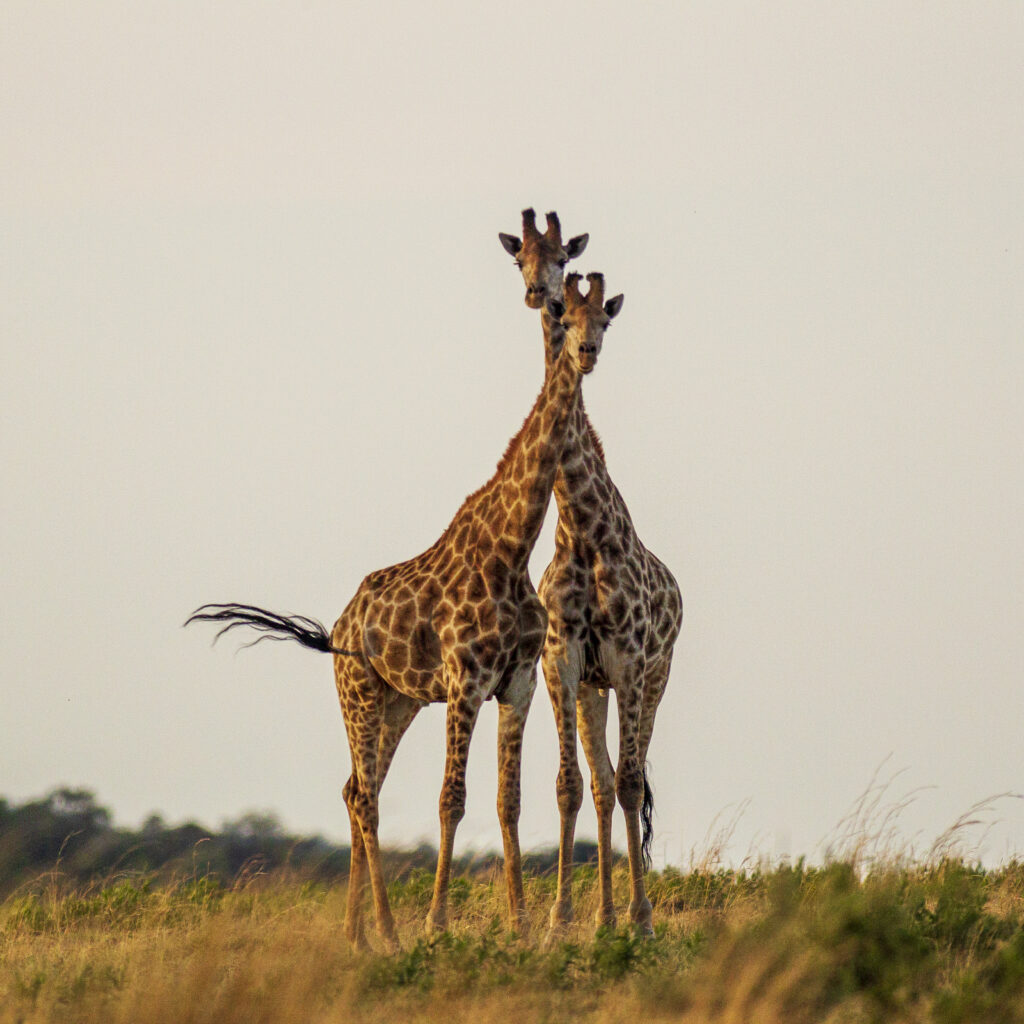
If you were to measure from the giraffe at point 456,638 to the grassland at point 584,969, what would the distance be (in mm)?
794

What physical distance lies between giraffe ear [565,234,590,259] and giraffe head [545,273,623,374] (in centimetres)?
80

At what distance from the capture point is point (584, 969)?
8750 millimetres

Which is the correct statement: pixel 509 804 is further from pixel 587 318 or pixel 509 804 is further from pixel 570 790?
pixel 587 318

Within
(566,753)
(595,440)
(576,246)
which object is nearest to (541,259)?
(576,246)

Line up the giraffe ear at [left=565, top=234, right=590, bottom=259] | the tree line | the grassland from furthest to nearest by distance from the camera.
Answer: the tree line
the giraffe ear at [left=565, top=234, right=590, bottom=259]
the grassland

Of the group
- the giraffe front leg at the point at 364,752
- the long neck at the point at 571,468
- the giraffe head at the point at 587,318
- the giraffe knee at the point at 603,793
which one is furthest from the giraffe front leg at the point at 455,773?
the giraffe head at the point at 587,318

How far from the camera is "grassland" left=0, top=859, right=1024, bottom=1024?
7.54m

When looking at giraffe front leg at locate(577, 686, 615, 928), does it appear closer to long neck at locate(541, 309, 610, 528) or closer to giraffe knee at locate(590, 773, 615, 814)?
giraffe knee at locate(590, 773, 615, 814)

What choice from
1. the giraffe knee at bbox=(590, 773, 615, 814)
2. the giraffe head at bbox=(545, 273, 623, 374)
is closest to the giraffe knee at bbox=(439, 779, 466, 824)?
the giraffe knee at bbox=(590, 773, 615, 814)

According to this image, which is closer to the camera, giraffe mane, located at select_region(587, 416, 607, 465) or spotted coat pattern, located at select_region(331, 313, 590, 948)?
spotted coat pattern, located at select_region(331, 313, 590, 948)

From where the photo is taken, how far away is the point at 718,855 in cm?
1363

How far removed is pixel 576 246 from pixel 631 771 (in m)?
4.17

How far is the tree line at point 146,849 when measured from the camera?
562 inches

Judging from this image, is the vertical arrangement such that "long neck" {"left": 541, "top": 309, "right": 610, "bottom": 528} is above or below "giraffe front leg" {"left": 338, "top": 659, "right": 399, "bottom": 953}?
above
